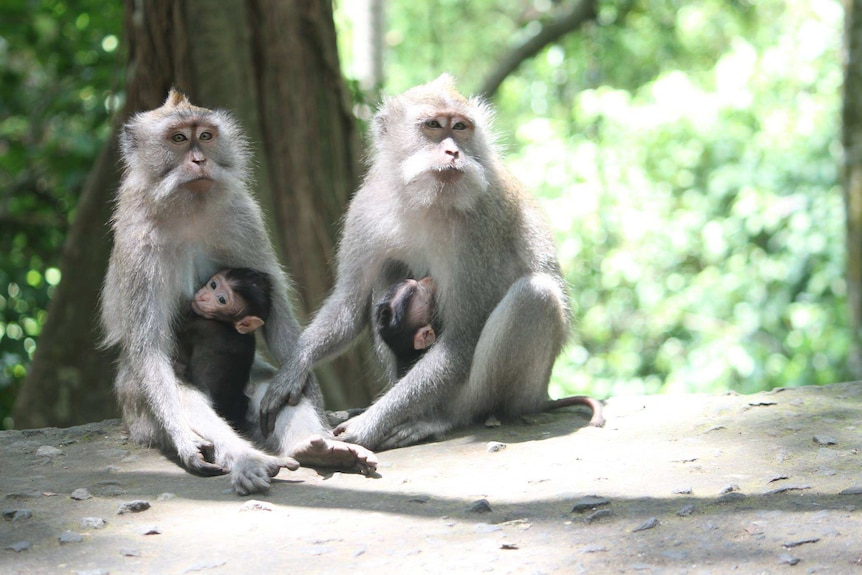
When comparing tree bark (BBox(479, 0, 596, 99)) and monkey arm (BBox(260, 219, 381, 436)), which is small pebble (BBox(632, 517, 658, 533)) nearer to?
monkey arm (BBox(260, 219, 381, 436))

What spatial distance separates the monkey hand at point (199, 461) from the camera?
4410 mm

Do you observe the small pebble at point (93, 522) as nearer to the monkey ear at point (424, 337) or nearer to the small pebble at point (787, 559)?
the monkey ear at point (424, 337)

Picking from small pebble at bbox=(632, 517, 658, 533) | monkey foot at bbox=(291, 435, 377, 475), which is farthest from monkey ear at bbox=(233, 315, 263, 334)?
small pebble at bbox=(632, 517, 658, 533)

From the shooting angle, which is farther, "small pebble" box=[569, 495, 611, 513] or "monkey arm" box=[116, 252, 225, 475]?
"monkey arm" box=[116, 252, 225, 475]

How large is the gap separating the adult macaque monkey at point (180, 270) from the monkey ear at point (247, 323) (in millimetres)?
285

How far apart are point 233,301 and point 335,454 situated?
0.90 meters

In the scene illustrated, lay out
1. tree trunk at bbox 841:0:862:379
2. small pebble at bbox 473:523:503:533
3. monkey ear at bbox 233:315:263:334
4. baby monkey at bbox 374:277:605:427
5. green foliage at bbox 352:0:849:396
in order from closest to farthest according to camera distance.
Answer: small pebble at bbox 473:523:503:533 < monkey ear at bbox 233:315:263:334 < baby monkey at bbox 374:277:605:427 < tree trunk at bbox 841:0:862:379 < green foliage at bbox 352:0:849:396

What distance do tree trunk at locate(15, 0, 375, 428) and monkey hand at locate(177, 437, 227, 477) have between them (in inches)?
112

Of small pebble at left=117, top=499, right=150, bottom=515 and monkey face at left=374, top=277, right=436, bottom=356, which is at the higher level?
monkey face at left=374, top=277, right=436, bottom=356

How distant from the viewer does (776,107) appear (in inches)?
457

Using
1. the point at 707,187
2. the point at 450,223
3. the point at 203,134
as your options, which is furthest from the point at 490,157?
the point at 707,187

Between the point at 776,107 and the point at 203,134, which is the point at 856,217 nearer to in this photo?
the point at 776,107

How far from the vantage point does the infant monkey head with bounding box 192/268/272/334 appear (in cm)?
479

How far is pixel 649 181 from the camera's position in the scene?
1187 centimetres
